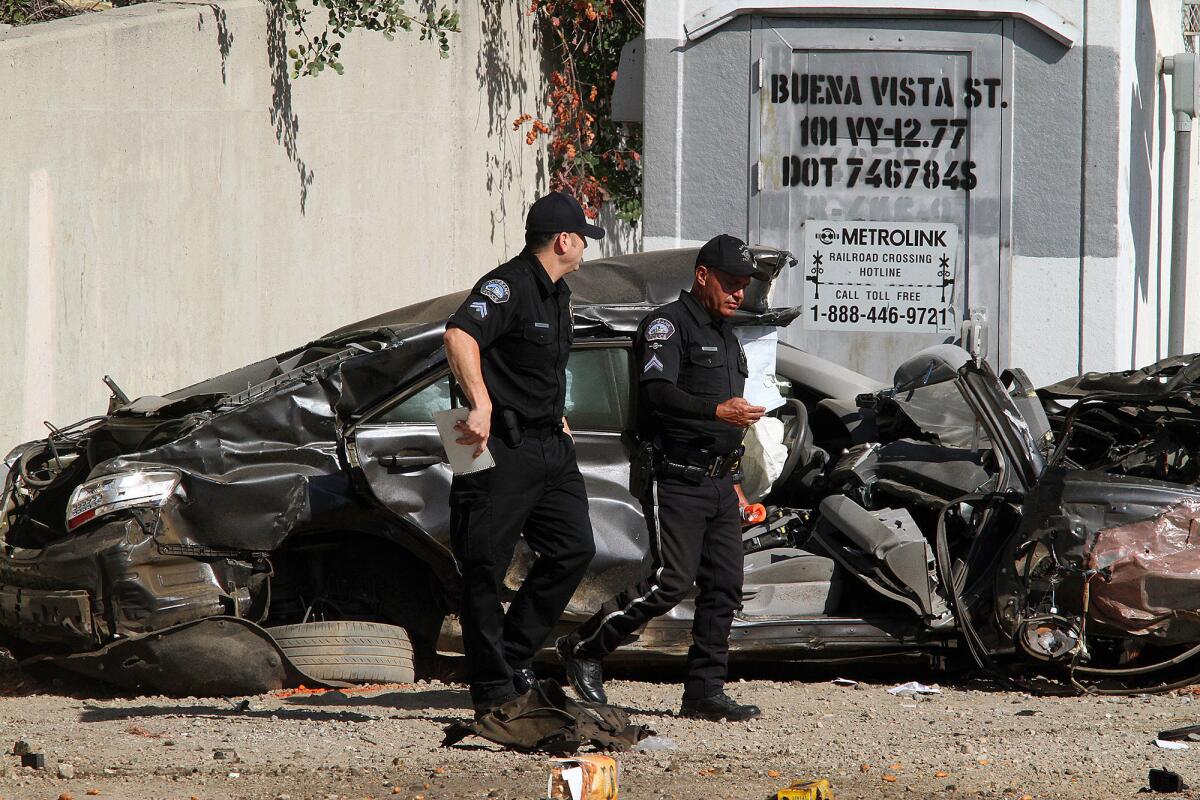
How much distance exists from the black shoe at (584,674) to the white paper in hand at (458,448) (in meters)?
0.97

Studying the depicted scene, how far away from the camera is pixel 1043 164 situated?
9.43 meters

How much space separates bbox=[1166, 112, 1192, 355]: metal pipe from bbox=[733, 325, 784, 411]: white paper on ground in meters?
5.76

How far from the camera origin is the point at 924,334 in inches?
373

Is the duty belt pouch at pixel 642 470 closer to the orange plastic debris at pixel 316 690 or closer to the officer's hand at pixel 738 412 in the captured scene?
the officer's hand at pixel 738 412

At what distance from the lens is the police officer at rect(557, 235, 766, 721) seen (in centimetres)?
551

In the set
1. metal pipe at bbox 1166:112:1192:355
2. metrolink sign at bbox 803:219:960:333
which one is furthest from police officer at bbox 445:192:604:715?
metal pipe at bbox 1166:112:1192:355

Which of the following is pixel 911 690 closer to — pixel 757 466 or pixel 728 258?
pixel 757 466

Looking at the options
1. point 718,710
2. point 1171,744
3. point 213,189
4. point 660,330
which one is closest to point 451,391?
point 660,330

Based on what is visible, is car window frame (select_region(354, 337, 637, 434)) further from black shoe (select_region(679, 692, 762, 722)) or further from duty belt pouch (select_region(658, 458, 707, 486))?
black shoe (select_region(679, 692, 762, 722))

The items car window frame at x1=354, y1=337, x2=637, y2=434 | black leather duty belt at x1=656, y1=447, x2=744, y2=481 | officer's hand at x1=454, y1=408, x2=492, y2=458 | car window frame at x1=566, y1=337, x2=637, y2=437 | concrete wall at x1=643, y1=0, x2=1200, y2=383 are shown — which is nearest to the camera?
officer's hand at x1=454, y1=408, x2=492, y2=458

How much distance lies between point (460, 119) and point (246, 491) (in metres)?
6.99

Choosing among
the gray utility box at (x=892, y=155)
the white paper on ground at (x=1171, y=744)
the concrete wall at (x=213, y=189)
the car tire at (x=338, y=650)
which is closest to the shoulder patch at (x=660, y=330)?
the car tire at (x=338, y=650)

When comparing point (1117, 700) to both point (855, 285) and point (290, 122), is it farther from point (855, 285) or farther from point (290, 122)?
point (290, 122)

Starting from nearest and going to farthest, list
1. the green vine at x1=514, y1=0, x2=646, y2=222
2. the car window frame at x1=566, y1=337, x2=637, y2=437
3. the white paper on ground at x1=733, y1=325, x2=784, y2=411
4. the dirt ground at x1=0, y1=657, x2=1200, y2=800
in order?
1. the dirt ground at x1=0, y1=657, x2=1200, y2=800
2. the car window frame at x1=566, y1=337, x2=637, y2=437
3. the white paper on ground at x1=733, y1=325, x2=784, y2=411
4. the green vine at x1=514, y1=0, x2=646, y2=222
